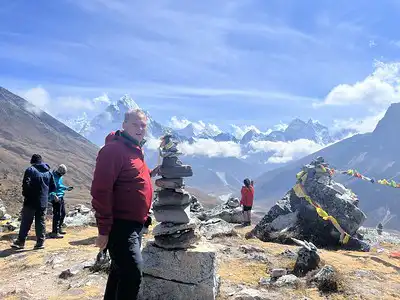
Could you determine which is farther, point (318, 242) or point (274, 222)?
point (274, 222)

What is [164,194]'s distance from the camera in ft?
30.4

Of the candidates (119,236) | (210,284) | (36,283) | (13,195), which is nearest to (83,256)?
(36,283)

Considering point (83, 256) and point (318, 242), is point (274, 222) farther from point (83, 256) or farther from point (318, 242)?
point (83, 256)

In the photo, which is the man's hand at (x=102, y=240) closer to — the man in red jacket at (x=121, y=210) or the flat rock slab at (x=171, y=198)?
the man in red jacket at (x=121, y=210)

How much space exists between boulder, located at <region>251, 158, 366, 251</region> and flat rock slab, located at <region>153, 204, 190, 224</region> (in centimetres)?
992

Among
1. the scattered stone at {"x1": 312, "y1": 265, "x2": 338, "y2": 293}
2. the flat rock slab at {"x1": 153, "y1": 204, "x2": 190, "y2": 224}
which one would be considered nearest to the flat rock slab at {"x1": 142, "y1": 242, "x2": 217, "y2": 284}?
the flat rock slab at {"x1": 153, "y1": 204, "x2": 190, "y2": 224}

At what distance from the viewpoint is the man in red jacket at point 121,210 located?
21.1ft

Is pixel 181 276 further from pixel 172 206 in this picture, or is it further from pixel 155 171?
pixel 155 171

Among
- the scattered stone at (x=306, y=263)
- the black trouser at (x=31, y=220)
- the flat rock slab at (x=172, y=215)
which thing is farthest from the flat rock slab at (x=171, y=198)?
the black trouser at (x=31, y=220)

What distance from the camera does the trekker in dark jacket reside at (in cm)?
1414

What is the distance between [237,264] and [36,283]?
5.52 meters

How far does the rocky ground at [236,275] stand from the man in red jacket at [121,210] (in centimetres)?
284

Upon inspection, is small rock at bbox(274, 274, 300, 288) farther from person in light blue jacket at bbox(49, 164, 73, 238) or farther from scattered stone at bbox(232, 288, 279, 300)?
person in light blue jacket at bbox(49, 164, 73, 238)

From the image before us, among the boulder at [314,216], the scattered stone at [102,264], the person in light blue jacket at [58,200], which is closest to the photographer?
the scattered stone at [102,264]
